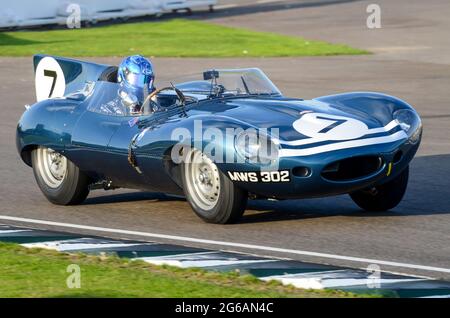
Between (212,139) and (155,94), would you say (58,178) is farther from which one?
(212,139)

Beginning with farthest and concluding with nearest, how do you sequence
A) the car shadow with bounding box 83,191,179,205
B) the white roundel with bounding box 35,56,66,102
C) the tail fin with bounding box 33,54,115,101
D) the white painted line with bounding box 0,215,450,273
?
the white roundel with bounding box 35,56,66,102 < the tail fin with bounding box 33,54,115,101 < the car shadow with bounding box 83,191,179,205 < the white painted line with bounding box 0,215,450,273

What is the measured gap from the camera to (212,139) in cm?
891

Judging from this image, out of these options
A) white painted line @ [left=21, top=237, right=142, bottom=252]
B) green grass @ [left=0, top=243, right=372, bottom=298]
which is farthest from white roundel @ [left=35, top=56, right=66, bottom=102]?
green grass @ [left=0, top=243, right=372, bottom=298]

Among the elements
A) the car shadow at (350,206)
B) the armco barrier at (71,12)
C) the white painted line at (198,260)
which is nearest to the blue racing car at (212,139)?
the car shadow at (350,206)

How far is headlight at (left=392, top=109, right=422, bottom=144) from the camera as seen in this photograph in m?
9.34

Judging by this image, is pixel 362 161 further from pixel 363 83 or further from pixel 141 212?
pixel 363 83

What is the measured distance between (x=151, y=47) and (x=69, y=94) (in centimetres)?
1460

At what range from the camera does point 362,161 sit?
894 centimetres

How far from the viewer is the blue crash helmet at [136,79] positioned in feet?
33.6

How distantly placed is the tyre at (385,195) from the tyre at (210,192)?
113 cm

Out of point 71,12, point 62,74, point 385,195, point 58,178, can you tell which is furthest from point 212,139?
point 71,12

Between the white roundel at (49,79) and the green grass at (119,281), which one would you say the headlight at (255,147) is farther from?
the white roundel at (49,79)

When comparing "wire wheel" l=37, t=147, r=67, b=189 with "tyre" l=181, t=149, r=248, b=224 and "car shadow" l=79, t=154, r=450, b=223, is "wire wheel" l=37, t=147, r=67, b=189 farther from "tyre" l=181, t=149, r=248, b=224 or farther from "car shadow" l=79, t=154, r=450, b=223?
"tyre" l=181, t=149, r=248, b=224
